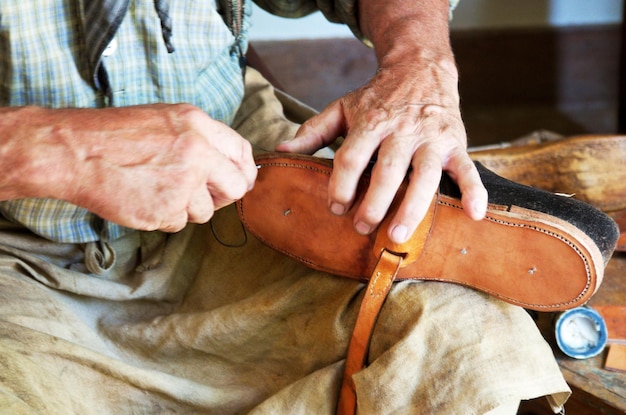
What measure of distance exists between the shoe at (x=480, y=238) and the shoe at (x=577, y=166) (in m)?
0.60

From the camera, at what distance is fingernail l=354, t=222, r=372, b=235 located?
0.92 m

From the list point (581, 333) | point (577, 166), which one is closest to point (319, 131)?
point (581, 333)

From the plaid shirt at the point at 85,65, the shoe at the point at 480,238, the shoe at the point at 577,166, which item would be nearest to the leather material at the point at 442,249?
the shoe at the point at 480,238

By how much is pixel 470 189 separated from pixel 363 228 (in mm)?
134

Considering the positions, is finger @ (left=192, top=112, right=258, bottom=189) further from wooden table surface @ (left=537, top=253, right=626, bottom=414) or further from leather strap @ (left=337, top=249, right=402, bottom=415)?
wooden table surface @ (left=537, top=253, right=626, bottom=414)

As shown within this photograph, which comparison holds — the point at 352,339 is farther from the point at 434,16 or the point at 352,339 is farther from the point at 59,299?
the point at 434,16

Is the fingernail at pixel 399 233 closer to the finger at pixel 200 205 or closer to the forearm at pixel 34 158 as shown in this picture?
the finger at pixel 200 205

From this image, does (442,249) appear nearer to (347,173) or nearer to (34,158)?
(347,173)

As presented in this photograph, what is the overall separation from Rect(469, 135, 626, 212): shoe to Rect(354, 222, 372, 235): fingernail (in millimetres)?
649

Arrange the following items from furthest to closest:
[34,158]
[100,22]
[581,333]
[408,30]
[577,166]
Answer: [577,166] → [581,333] → [408,30] → [100,22] → [34,158]

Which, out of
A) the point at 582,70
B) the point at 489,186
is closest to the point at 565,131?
the point at 582,70

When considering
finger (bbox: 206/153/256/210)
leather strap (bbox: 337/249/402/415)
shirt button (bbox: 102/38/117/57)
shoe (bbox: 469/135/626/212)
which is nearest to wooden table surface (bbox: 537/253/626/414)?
shoe (bbox: 469/135/626/212)

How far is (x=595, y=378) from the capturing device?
4.09 ft

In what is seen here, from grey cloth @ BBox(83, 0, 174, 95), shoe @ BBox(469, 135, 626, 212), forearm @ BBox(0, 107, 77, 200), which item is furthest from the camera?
shoe @ BBox(469, 135, 626, 212)
